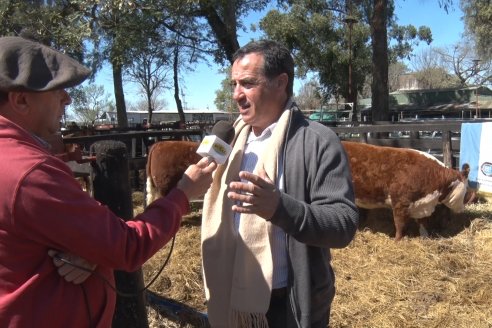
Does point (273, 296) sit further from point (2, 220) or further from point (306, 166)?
point (2, 220)

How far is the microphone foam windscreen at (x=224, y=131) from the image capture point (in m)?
2.05

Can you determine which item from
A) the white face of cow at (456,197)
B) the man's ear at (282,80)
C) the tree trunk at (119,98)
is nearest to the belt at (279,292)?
the man's ear at (282,80)

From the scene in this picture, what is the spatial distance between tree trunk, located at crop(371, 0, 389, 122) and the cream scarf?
10.0 meters

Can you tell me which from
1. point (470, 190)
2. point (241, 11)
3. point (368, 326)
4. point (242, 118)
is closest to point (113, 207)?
point (242, 118)

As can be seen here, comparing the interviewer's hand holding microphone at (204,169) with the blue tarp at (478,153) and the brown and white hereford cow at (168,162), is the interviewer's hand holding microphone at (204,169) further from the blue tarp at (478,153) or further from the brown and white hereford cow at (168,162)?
the blue tarp at (478,153)

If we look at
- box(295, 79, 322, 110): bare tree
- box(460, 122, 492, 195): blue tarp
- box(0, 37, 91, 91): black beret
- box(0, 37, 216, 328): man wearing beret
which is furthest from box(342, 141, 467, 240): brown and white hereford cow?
box(295, 79, 322, 110): bare tree

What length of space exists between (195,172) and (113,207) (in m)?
0.97

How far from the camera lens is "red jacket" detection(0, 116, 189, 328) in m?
1.16

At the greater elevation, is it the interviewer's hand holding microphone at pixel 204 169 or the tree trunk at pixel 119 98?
the tree trunk at pixel 119 98

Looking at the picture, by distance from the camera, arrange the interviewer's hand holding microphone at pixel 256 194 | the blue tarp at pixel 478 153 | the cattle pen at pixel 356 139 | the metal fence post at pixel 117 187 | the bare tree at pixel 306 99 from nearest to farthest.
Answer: the interviewer's hand holding microphone at pixel 256 194 → the metal fence post at pixel 117 187 → the cattle pen at pixel 356 139 → the blue tarp at pixel 478 153 → the bare tree at pixel 306 99

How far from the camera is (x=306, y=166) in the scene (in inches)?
69.8

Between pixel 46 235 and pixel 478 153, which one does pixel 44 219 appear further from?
pixel 478 153

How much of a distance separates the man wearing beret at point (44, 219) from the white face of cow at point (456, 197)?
520 cm

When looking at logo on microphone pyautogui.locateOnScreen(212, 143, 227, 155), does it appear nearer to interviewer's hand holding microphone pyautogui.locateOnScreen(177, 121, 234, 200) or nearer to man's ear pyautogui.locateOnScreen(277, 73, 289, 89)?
interviewer's hand holding microphone pyautogui.locateOnScreen(177, 121, 234, 200)
